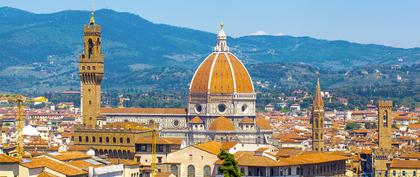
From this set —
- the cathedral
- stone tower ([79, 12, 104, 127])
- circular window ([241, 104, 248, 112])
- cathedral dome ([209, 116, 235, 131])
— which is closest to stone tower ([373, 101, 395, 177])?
the cathedral

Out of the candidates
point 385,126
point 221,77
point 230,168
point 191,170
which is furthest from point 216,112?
point 230,168

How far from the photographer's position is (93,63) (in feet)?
324

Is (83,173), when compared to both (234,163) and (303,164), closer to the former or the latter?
(234,163)

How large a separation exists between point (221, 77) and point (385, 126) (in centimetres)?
1637

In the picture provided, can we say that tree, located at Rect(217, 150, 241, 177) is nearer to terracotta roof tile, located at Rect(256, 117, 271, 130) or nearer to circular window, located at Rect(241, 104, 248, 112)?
terracotta roof tile, located at Rect(256, 117, 271, 130)

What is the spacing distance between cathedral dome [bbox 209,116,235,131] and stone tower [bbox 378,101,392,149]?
45.1 feet

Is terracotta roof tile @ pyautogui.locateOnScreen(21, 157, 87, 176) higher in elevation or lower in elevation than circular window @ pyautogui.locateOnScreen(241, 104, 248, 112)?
lower

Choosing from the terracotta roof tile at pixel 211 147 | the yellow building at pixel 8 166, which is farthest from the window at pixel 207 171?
the yellow building at pixel 8 166

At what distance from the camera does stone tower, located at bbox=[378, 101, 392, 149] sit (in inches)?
4284

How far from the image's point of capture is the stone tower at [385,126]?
109m

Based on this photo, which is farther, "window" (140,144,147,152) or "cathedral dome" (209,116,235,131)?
"cathedral dome" (209,116,235,131)

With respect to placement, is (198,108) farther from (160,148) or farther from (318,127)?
(160,148)

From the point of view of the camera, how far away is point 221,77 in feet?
373

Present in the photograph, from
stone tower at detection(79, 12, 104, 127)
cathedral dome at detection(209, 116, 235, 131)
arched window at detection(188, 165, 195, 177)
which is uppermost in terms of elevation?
stone tower at detection(79, 12, 104, 127)
